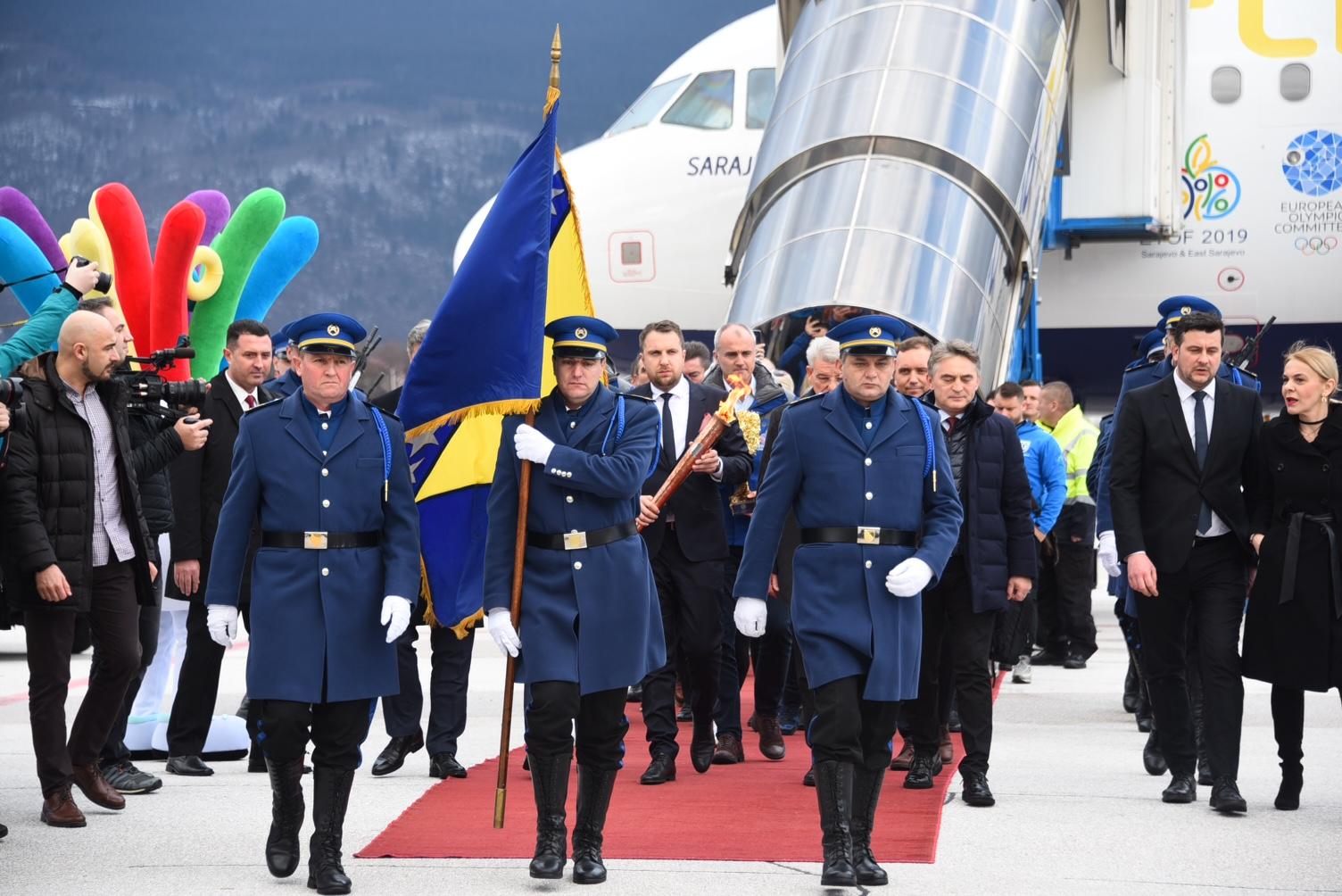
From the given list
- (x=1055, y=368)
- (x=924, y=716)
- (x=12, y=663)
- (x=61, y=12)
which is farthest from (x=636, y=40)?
(x=924, y=716)

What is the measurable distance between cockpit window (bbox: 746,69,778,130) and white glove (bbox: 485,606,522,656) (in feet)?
40.9

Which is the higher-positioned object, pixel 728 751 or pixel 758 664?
pixel 758 664

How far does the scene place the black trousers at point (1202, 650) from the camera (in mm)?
6672

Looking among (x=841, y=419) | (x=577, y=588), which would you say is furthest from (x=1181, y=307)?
(x=577, y=588)

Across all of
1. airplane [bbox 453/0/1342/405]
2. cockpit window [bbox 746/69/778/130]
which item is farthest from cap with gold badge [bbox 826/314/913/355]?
cockpit window [bbox 746/69/778/130]

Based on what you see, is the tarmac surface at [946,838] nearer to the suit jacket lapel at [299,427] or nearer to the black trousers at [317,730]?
the black trousers at [317,730]

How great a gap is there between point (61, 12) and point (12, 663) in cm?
7150

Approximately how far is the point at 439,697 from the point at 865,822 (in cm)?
253

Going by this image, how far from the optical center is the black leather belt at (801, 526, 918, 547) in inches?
220

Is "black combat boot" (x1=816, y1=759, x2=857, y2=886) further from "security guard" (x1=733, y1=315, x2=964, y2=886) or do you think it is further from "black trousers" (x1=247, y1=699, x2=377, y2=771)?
"black trousers" (x1=247, y1=699, x2=377, y2=771)

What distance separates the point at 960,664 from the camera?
697cm

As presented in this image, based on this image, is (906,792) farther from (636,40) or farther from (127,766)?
(636,40)

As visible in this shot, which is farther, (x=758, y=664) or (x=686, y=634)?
(x=758, y=664)

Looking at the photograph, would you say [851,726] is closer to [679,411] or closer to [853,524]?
[853,524]
